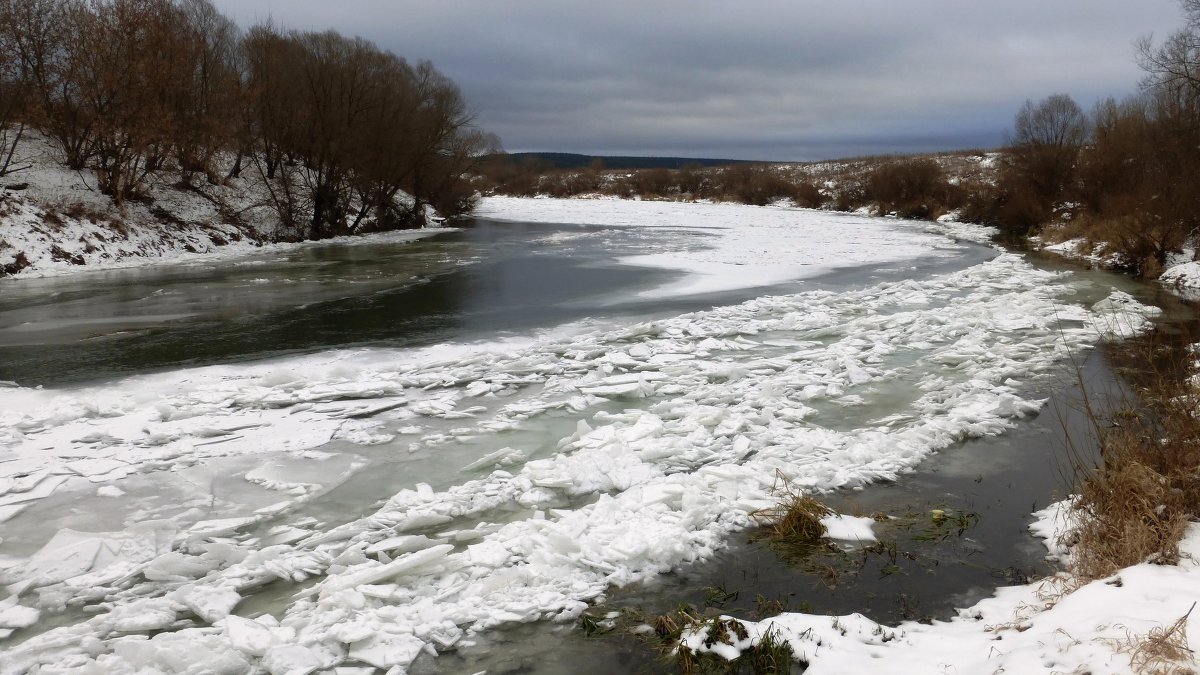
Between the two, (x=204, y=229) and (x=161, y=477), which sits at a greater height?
(x=204, y=229)

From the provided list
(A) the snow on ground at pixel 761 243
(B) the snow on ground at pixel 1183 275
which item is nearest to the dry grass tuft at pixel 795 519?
(A) the snow on ground at pixel 761 243

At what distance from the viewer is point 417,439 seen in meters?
6.69

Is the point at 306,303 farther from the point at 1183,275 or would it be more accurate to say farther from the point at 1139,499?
the point at 1183,275

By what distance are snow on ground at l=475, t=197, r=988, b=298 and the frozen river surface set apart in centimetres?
257

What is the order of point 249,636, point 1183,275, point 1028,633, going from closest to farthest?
point 1028,633 → point 249,636 → point 1183,275

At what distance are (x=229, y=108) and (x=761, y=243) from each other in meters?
20.2

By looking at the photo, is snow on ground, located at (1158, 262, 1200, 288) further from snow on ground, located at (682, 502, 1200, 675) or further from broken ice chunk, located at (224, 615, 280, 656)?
broken ice chunk, located at (224, 615, 280, 656)

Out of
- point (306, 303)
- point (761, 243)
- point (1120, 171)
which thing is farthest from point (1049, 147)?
point (306, 303)

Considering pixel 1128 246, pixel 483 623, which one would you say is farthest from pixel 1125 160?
pixel 483 623

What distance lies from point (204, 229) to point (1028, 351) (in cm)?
2361

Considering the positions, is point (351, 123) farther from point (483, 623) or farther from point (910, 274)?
point (483, 623)

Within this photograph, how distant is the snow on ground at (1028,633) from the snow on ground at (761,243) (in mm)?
10992

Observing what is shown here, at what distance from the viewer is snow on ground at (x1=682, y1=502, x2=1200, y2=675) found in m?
3.08

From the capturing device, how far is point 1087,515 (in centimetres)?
469
